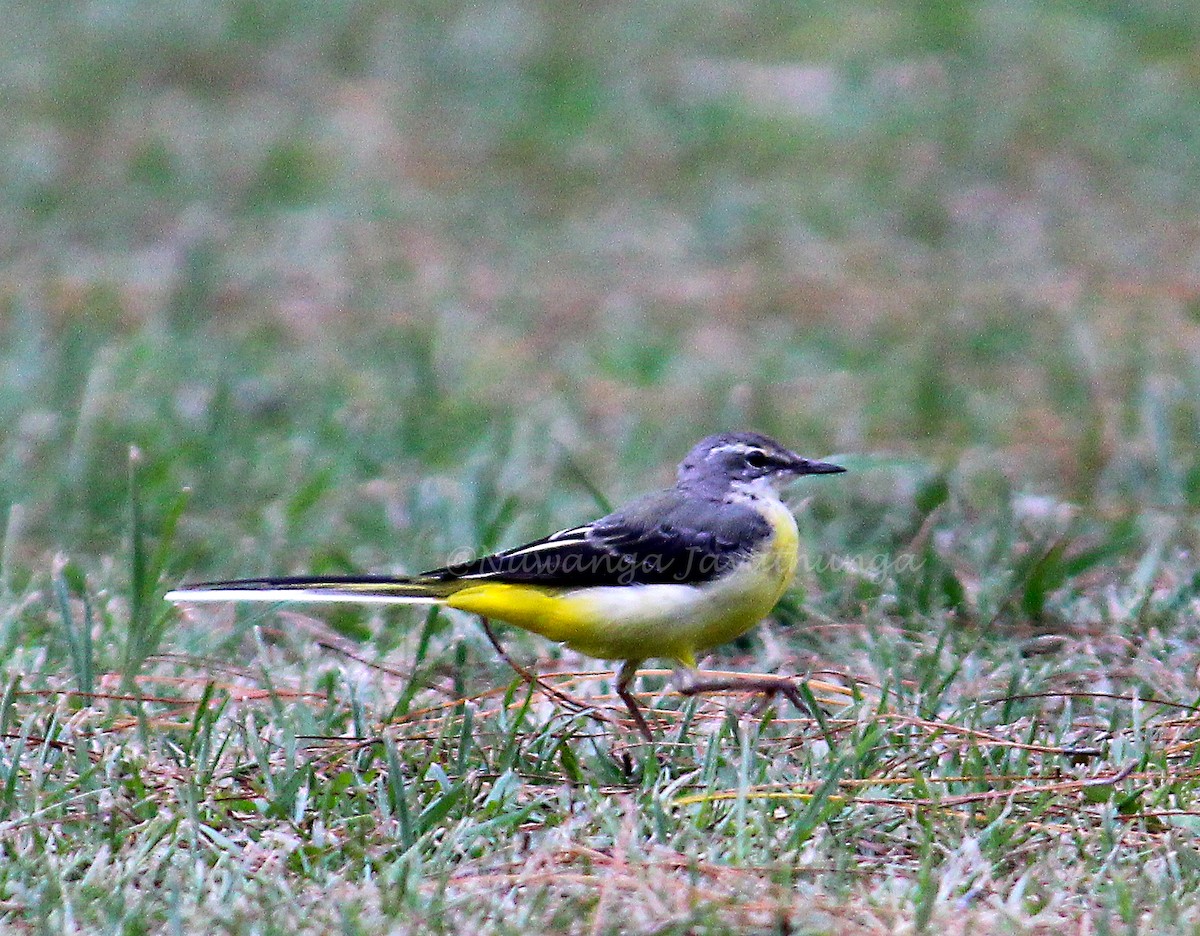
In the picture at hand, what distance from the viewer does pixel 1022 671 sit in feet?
14.6

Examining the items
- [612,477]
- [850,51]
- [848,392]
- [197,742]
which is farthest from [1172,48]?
[197,742]

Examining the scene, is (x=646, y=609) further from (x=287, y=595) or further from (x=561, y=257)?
(x=561, y=257)

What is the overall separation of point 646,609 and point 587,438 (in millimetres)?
2982

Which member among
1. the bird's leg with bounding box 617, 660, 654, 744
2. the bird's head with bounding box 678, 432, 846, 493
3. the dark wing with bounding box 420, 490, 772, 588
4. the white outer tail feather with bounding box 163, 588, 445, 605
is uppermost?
the bird's head with bounding box 678, 432, 846, 493

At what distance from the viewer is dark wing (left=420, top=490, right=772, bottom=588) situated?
4133 mm

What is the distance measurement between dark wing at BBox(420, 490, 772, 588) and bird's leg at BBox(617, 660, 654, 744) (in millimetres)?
220

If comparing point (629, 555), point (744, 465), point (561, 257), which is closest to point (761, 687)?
point (629, 555)

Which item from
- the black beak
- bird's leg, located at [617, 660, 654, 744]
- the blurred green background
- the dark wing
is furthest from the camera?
the blurred green background

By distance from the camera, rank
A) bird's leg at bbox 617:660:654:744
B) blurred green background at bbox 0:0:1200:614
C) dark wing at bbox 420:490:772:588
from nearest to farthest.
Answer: bird's leg at bbox 617:660:654:744 < dark wing at bbox 420:490:772:588 < blurred green background at bbox 0:0:1200:614

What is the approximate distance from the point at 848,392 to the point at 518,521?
2.31m

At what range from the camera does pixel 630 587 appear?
4.12 m

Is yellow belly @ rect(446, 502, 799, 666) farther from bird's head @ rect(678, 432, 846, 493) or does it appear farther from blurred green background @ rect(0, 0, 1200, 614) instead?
blurred green background @ rect(0, 0, 1200, 614)

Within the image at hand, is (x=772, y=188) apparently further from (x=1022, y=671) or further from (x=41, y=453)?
(x=1022, y=671)

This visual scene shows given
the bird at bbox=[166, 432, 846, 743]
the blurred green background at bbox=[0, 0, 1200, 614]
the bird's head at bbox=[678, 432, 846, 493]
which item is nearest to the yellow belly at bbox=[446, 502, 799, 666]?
the bird at bbox=[166, 432, 846, 743]
